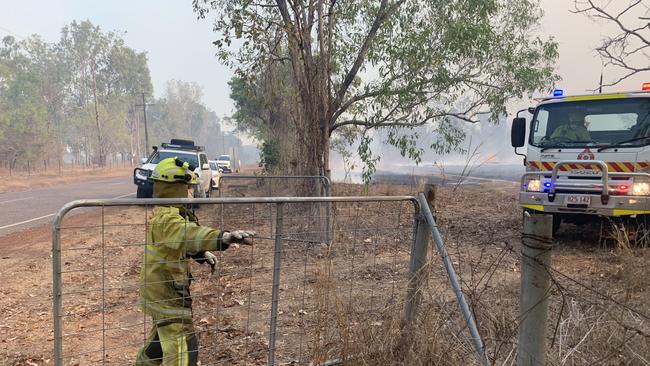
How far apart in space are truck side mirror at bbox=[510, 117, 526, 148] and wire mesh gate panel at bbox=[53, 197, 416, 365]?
3341mm

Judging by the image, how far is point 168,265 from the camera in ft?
8.59

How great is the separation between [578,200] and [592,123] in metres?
1.40

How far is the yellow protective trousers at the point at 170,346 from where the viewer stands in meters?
2.59

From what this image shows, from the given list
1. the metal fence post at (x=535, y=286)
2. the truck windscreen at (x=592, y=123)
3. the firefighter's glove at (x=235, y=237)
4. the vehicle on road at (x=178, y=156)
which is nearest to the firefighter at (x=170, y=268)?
the firefighter's glove at (x=235, y=237)

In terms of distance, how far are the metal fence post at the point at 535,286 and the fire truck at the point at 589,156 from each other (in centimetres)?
551


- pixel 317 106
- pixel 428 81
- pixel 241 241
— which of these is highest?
pixel 428 81

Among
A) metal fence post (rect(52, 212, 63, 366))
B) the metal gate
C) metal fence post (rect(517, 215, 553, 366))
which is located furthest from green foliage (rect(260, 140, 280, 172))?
metal fence post (rect(517, 215, 553, 366))

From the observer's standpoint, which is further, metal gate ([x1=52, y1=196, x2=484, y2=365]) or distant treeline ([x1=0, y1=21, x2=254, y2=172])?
distant treeline ([x1=0, y1=21, x2=254, y2=172])

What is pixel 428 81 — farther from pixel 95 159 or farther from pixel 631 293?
pixel 95 159

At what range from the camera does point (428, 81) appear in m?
10.7

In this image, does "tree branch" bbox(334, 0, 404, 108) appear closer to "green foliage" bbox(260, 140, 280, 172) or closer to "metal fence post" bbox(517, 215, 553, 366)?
"metal fence post" bbox(517, 215, 553, 366)

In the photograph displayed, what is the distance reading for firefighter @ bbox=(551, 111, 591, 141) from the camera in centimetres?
724

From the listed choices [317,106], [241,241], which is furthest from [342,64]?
[241,241]

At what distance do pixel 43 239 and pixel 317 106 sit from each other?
20.7 ft
